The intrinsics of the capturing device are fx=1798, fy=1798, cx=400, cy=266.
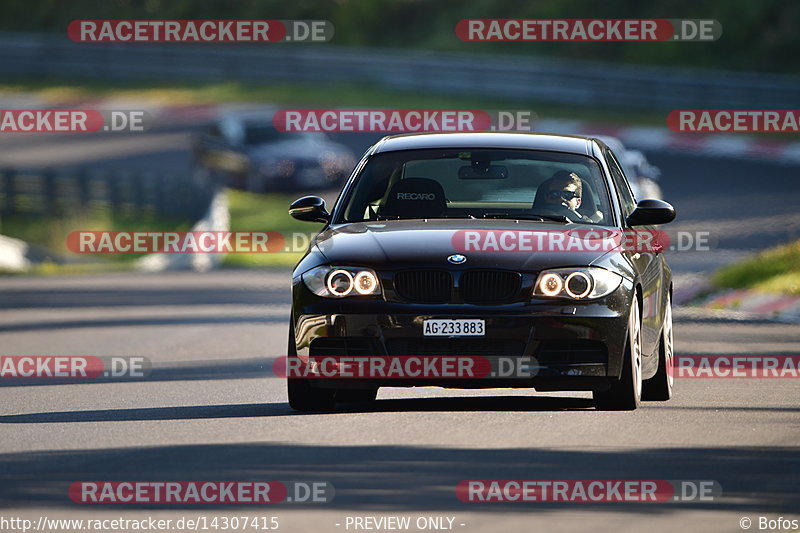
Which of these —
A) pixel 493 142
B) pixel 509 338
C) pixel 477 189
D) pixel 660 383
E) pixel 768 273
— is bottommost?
pixel 509 338

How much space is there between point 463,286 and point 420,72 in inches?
1343

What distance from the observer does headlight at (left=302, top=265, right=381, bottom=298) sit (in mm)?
9953

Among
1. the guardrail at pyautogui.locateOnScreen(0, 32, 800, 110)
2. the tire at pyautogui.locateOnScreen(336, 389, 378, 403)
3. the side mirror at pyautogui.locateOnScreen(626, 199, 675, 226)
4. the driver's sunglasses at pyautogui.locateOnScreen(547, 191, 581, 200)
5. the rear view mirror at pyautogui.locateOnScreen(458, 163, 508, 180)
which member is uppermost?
the guardrail at pyautogui.locateOnScreen(0, 32, 800, 110)

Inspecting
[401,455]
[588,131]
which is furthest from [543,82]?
[401,455]

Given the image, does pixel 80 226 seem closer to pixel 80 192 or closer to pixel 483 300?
pixel 80 192

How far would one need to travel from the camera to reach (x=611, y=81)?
39812mm

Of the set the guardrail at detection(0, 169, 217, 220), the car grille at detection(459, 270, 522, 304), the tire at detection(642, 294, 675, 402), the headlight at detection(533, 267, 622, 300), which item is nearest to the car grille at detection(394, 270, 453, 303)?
the car grille at detection(459, 270, 522, 304)

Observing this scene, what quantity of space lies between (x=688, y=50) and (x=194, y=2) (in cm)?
1900

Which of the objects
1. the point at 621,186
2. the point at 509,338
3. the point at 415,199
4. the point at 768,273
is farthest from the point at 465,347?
the point at 768,273

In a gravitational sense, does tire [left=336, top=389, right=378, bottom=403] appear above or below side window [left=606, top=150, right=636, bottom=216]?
below

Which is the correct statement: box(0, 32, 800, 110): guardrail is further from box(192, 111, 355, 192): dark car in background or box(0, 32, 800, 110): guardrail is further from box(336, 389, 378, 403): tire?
box(336, 389, 378, 403): tire

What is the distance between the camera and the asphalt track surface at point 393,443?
24.4 ft

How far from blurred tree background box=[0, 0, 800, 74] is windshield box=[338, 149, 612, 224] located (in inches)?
1356

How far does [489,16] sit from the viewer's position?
52156 mm
